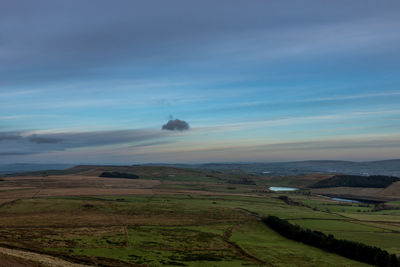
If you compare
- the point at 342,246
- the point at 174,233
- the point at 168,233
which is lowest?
the point at 342,246

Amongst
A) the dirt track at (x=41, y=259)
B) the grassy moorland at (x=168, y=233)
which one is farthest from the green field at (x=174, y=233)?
the dirt track at (x=41, y=259)

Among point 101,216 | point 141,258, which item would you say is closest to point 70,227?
point 101,216

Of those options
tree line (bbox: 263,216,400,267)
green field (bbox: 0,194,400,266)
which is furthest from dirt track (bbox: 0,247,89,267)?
tree line (bbox: 263,216,400,267)

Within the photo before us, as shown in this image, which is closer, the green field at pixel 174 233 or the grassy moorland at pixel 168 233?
the grassy moorland at pixel 168 233

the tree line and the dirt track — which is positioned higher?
the dirt track

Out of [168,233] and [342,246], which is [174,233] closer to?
[168,233]

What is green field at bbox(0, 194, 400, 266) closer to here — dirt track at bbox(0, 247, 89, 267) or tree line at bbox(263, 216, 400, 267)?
tree line at bbox(263, 216, 400, 267)

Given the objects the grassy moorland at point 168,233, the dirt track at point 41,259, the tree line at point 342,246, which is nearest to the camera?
the dirt track at point 41,259

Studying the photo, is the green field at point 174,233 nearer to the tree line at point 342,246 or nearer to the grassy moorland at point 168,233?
the grassy moorland at point 168,233

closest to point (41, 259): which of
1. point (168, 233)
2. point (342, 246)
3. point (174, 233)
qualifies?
point (168, 233)
